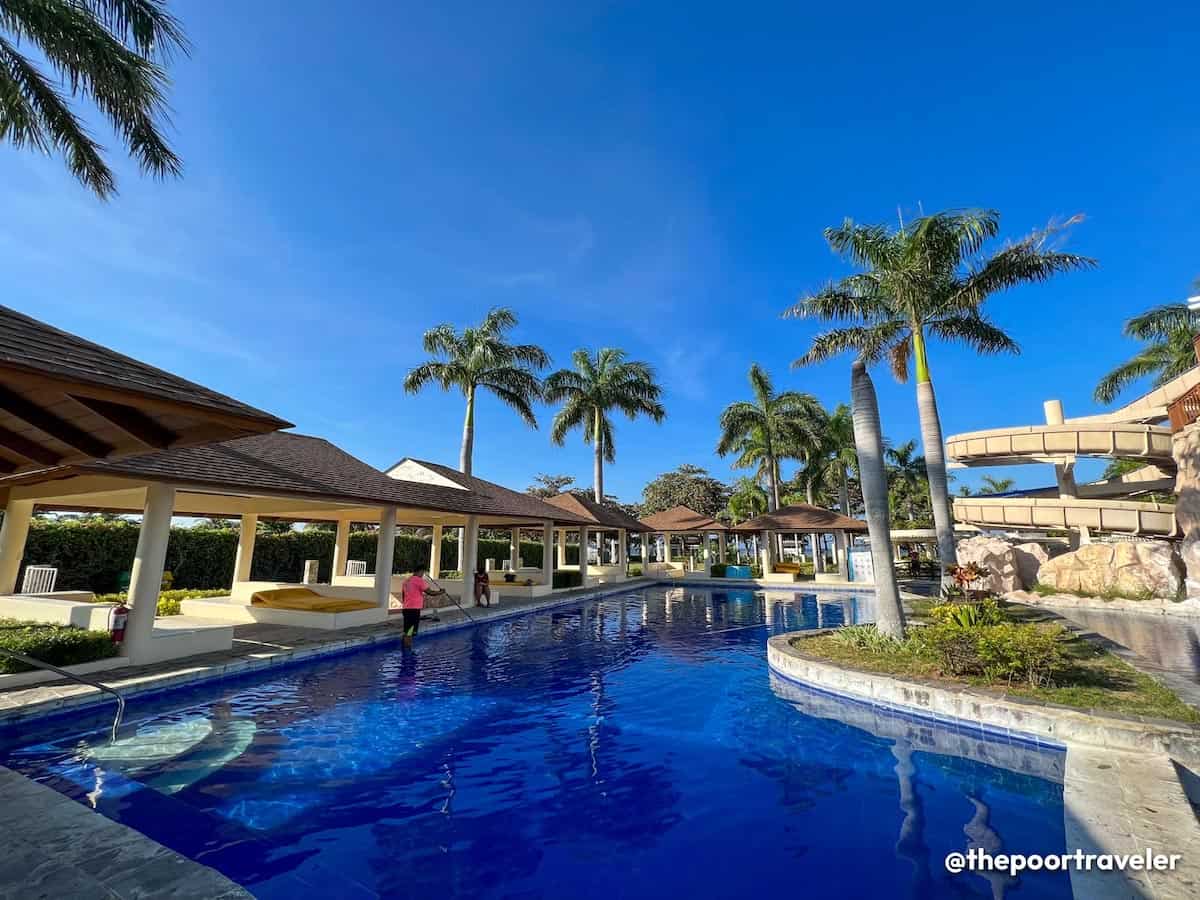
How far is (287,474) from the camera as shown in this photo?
12.9 meters

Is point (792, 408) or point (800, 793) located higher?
point (792, 408)

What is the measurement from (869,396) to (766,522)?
65.2ft

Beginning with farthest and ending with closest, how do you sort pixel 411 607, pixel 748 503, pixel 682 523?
pixel 748 503 → pixel 682 523 → pixel 411 607

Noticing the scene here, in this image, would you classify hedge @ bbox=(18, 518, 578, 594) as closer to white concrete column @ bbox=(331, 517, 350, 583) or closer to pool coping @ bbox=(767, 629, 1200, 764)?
white concrete column @ bbox=(331, 517, 350, 583)

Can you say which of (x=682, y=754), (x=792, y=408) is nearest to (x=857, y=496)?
(x=792, y=408)

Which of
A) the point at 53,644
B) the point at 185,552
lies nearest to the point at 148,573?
the point at 53,644

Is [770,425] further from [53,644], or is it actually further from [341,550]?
[53,644]

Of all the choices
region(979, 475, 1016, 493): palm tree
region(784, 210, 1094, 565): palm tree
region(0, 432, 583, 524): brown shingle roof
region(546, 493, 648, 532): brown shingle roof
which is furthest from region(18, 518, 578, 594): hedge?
region(979, 475, 1016, 493): palm tree

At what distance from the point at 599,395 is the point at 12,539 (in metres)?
26.4

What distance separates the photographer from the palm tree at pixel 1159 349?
79.7ft

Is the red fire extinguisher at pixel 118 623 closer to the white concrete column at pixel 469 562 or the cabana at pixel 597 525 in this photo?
the white concrete column at pixel 469 562

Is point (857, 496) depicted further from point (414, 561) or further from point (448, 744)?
point (448, 744)

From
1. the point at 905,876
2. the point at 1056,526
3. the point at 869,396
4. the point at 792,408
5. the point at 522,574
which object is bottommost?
the point at 905,876

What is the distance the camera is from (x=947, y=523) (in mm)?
15852
